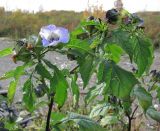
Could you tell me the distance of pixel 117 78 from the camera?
142 centimetres

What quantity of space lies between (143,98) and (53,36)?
540mm

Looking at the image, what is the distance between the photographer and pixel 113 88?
1474mm

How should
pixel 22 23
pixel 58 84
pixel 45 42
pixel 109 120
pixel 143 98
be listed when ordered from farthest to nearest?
1. pixel 22 23
2. pixel 109 120
3. pixel 143 98
4. pixel 58 84
5. pixel 45 42

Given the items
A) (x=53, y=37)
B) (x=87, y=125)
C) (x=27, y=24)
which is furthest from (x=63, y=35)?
(x=27, y=24)

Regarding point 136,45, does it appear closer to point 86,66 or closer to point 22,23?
point 86,66

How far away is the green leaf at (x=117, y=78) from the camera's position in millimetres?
1399

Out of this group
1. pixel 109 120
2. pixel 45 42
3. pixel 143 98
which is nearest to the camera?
pixel 45 42

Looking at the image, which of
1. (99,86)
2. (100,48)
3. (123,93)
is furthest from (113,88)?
(99,86)

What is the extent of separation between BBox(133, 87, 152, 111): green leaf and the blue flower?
0.47 m

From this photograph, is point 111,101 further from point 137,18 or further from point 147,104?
point 137,18

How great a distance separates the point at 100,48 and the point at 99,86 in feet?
1.23

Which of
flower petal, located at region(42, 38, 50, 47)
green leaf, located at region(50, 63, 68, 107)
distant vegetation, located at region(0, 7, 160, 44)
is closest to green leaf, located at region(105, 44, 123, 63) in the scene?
green leaf, located at region(50, 63, 68, 107)

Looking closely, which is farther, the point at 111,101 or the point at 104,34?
the point at 111,101

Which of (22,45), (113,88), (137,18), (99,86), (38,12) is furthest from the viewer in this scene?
(38,12)
